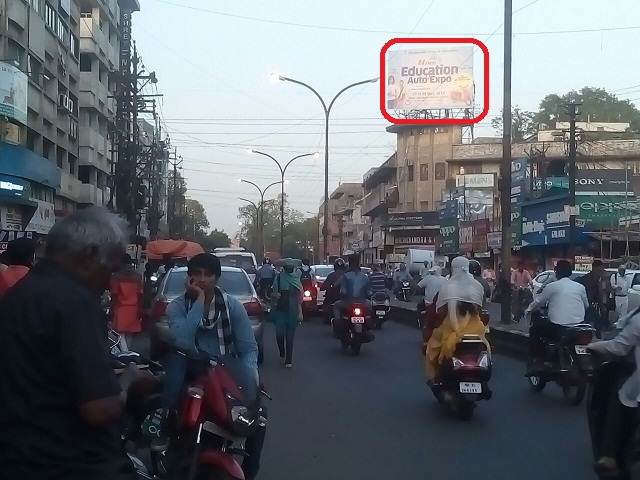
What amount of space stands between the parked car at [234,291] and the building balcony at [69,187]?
34.1 metres

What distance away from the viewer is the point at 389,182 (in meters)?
81.8

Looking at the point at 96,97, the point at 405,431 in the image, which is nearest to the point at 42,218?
the point at 96,97

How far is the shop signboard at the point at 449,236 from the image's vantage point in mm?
58206

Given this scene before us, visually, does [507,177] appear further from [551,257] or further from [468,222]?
[468,222]

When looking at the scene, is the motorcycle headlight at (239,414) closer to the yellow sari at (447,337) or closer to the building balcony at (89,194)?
the yellow sari at (447,337)

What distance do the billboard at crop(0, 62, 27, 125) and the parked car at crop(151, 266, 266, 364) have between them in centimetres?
2133

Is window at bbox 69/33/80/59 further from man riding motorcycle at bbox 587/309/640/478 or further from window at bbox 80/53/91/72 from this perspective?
man riding motorcycle at bbox 587/309/640/478

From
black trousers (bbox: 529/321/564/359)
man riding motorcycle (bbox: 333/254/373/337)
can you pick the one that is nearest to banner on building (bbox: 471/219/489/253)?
man riding motorcycle (bbox: 333/254/373/337)

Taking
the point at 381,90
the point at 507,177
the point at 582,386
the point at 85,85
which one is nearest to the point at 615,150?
the point at 381,90

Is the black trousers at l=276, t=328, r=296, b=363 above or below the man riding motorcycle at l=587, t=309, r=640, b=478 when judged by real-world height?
below

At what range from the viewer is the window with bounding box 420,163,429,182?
7306 centimetres

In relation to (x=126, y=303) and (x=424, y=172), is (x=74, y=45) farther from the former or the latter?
(x=126, y=303)

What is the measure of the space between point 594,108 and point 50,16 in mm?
54607

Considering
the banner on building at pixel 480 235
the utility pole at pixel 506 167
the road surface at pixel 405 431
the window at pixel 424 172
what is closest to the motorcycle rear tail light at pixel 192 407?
the road surface at pixel 405 431
